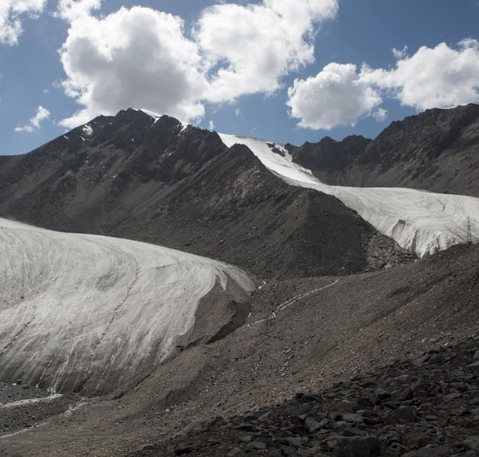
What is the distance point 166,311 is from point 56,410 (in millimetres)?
10618

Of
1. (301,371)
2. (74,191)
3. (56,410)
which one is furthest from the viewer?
(74,191)

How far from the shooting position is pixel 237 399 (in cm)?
1931

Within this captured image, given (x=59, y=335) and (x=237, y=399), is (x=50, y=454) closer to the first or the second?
(x=237, y=399)

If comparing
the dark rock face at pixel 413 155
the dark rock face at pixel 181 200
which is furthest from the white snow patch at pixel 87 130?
the dark rock face at pixel 413 155

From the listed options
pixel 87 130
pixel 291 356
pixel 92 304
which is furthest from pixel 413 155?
pixel 291 356

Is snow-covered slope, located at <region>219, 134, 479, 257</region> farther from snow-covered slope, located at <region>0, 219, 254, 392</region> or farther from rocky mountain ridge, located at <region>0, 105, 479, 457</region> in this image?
snow-covered slope, located at <region>0, 219, 254, 392</region>

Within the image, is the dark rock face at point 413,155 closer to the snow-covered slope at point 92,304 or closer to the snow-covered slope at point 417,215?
A: the snow-covered slope at point 417,215

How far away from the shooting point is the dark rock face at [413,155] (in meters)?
115

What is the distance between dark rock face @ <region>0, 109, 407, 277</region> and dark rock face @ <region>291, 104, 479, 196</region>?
149ft

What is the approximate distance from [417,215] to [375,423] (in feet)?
192

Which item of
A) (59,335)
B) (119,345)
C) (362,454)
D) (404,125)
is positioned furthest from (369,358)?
(404,125)

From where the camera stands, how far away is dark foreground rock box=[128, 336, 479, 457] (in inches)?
276

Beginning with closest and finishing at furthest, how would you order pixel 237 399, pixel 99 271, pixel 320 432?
pixel 320 432 → pixel 237 399 → pixel 99 271

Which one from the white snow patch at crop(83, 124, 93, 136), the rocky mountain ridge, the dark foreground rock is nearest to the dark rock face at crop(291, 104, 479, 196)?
the rocky mountain ridge
